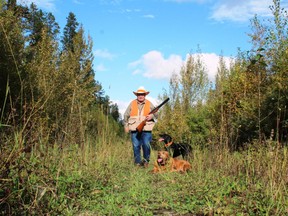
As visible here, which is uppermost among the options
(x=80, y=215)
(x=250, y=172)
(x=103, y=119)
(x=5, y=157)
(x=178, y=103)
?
(x=178, y=103)

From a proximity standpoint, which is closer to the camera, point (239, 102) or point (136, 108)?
point (136, 108)

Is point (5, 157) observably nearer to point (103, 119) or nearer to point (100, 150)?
point (100, 150)

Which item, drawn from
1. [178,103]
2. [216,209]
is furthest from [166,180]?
[178,103]

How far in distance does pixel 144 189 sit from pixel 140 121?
3646 millimetres

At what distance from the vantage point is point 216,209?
12.2ft

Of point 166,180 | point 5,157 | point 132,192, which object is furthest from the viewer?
point 166,180

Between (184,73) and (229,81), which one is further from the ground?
(184,73)

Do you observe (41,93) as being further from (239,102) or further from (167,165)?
(239,102)

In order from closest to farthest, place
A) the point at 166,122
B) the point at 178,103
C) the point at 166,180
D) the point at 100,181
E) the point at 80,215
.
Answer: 1. the point at 80,215
2. the point at 100,181
3. the point at 166,180
4. the point at 166,122
5. the point at 178,103

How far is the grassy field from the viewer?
322cm

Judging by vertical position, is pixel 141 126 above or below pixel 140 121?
below

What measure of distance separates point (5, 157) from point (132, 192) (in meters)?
2.10

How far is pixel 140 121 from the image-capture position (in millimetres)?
8375

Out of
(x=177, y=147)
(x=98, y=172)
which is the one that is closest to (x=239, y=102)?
(x=177, y=147)
